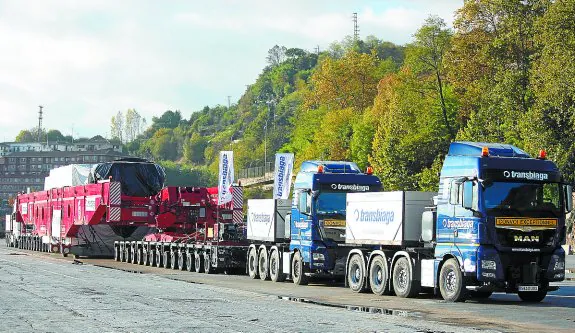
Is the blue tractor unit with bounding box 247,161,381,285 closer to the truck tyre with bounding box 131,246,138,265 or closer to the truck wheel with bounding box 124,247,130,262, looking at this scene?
the truck tyre with bounding box 131,246,138,265

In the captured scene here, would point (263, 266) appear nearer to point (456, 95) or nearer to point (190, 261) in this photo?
point (190, 261)

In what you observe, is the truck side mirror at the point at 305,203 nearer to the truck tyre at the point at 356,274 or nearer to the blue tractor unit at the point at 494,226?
the truck tyre at the point at 356,274

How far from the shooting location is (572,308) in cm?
2395

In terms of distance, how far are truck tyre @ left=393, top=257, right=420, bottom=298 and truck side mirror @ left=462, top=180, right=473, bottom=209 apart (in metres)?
2.82

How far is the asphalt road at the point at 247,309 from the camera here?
61.9ft

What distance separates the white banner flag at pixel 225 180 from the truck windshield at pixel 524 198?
71.7 feet

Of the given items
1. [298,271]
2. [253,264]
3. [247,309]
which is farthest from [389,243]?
[253,264]

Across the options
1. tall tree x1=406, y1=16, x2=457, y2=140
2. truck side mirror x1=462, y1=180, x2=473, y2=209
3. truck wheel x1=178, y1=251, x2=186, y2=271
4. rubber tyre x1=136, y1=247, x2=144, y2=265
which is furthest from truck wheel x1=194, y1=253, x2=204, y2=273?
tall tree x1=406, y1=16, x2=457, y2=140

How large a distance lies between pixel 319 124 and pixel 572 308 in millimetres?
92411

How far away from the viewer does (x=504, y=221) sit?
24.0 meters

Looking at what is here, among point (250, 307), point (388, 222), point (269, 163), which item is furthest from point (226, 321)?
point (269, 163)

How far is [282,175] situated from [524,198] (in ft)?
70.4

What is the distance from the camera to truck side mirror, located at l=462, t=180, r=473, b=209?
2384 centimetres

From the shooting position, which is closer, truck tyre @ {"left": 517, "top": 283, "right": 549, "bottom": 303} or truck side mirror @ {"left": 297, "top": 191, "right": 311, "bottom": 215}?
truck tyre @ {"left": 517, "top": 283, "right": 549, "bottom": 303}
